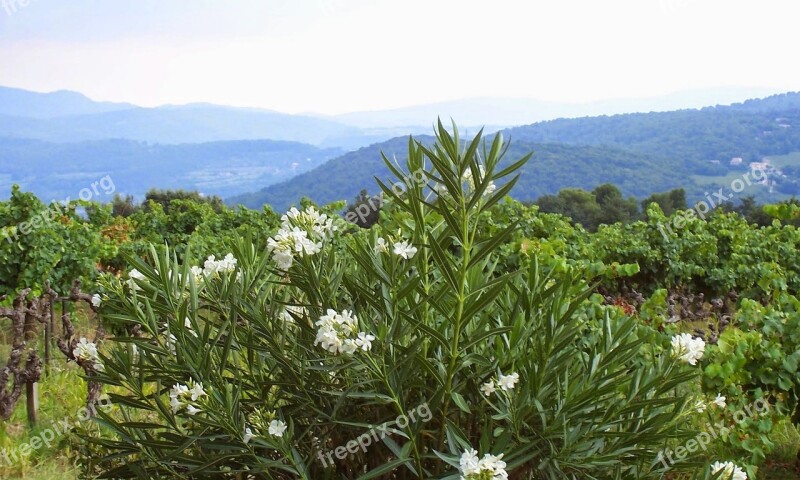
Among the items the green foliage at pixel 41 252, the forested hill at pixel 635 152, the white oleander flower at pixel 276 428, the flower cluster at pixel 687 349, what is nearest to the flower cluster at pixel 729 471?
the flower cluster at pixel 687 349

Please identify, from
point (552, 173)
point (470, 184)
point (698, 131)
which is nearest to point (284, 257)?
point (470, 184)

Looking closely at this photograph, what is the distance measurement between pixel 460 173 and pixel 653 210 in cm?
813

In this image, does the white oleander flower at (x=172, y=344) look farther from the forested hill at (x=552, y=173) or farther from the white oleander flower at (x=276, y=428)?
the forested hill at (x=552, y=173)

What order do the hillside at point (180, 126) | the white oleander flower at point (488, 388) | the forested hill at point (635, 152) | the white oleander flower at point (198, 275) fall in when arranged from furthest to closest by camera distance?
the hillside at point (180, 126) < the forested hill at point (635, 152) < the white oleander flower at point (198, 275) < the white oleander flower at point (488, 388)

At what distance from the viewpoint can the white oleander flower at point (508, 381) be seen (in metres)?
1.79

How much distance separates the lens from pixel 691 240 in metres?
8.55

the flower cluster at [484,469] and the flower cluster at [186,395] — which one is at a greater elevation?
the flower cluster at [186,395]

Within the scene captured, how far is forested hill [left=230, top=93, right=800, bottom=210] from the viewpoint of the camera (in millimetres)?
53188

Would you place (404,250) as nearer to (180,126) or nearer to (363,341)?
(363,341)
